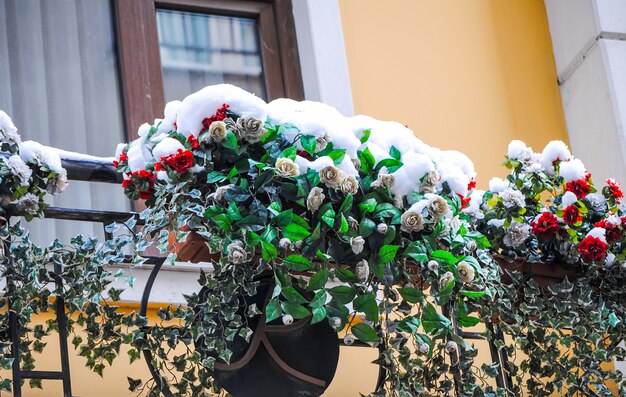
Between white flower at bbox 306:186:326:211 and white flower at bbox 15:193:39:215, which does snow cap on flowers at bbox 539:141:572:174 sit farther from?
white flower at bbox 15:193:39:215

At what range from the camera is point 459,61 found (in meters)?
6.58

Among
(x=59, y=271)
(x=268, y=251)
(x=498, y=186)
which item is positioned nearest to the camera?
(x=268, y=251)

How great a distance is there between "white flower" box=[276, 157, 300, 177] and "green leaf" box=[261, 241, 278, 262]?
0.74ft

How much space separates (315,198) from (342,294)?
0.95 feet

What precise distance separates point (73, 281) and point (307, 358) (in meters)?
0.75

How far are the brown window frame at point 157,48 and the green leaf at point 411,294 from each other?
6.75 feet

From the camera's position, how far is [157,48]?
6.09 meters

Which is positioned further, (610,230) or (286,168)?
(610,230)

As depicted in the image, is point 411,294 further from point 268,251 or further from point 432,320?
point 268,251

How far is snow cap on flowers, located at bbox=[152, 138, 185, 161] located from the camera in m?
4.06

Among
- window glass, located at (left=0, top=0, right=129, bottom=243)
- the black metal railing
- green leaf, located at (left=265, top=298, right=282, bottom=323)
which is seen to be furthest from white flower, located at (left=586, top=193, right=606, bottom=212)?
window glass, located at (left=0, top=0, right=129, bottom=243)

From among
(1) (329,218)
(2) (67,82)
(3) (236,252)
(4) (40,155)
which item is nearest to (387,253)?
(1) (329,218)

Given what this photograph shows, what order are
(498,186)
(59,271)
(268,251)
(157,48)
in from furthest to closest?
1. (157,48)
2. (498,186)
3. (59,271)
4. (268,251)

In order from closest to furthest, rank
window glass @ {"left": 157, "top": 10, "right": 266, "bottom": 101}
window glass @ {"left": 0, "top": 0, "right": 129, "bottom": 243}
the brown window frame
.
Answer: window glass @ {"left": 0, "top": 0, "right": 129, "bottom": 243}
the brown window frame
window glass @ {"left": 157, "top": 10, "right": 266, "bottom": 101}
